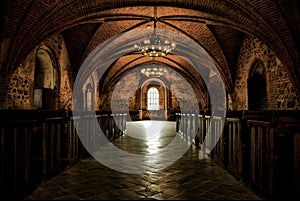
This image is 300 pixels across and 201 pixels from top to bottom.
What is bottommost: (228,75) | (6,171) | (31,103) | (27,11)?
(6,171)

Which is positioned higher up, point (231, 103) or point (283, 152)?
point (231, 103)

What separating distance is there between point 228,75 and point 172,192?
852cm

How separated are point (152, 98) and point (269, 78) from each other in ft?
56.7

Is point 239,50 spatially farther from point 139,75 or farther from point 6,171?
point 139,75

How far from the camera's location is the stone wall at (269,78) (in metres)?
7.07

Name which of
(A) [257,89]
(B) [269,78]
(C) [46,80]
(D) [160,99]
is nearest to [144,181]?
(B) [269,78]

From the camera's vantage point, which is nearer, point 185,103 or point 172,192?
point 172,192

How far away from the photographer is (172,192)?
3.29 meters

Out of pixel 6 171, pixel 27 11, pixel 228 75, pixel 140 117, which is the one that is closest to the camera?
pixel 6 171

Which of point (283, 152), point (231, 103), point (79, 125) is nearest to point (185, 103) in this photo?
point (231, 103)

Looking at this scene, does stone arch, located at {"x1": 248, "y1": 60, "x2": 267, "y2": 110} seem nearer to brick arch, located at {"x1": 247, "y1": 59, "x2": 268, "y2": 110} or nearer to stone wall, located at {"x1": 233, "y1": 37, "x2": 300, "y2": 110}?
brick arch, located at {"x1": 247, "y1": 59, "x2": 268, "y2": 110}

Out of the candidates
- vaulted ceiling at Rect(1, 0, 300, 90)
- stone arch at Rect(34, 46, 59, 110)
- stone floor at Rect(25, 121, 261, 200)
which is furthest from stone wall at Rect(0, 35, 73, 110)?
stone floor at Rect(25, 121, 261, 200)

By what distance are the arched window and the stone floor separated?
19.3m

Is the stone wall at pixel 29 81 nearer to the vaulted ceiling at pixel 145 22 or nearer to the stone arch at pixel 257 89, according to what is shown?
the vaulted ceiling at pixel 145 22
